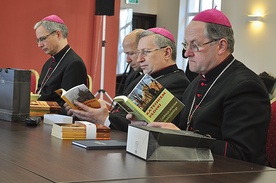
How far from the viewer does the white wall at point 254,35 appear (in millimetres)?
9576

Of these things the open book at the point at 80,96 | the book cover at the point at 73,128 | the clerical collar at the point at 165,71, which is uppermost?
the clerical collar at the point at 165,71

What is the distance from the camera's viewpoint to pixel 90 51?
25.3 feet

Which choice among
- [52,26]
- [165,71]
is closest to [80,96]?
[165,71]

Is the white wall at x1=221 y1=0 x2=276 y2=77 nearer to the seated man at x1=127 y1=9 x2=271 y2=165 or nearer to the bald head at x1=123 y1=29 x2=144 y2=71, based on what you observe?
the bald head at x1=123 y1=29 x2=144 y2=71

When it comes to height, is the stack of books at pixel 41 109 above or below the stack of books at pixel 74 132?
below

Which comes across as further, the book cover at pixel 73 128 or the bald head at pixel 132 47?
the bald head at pixel 132 47

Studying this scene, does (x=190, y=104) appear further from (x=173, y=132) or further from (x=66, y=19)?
(x=66, y=19)

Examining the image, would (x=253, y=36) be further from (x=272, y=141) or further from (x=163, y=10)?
(x=272, y=141)

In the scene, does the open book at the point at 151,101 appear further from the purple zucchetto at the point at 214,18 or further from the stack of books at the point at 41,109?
the stack of books at the point at 41,109

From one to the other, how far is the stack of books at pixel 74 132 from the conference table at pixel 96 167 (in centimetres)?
9

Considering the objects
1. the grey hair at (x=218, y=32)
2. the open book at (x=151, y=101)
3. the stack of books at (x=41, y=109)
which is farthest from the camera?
the stack of books at (x=41, y=109)

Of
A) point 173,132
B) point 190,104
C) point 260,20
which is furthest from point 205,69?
point 260,20

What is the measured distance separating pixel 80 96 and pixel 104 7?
4.70 m

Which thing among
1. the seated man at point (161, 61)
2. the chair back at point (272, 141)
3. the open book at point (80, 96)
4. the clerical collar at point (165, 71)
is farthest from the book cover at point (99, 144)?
the clerical collar at point (165, 71)
